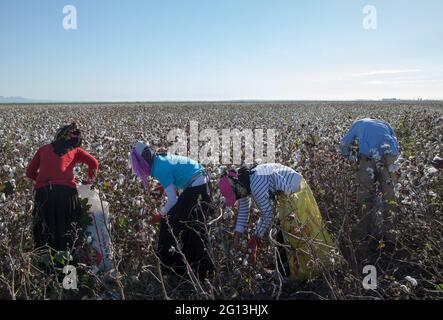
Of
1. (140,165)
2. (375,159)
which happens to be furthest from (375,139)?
(140,165)

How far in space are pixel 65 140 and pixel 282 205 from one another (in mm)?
2111

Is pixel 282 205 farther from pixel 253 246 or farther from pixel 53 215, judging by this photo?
pixel 53 215

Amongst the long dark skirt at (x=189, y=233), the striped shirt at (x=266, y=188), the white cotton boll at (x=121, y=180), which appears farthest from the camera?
the white cotton boll at (x=121, y=180)

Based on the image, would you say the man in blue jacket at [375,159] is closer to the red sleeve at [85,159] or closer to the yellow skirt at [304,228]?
the yellow skirt at [304,228]

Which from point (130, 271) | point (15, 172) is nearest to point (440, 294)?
point (130, 271)

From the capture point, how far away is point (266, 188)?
366cm

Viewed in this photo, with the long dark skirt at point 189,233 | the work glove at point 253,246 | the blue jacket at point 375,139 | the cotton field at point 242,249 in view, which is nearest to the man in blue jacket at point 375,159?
the blue jacket at point 375,139

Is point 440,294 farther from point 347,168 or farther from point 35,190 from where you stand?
point 35,190

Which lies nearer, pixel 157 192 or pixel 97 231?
pixel 97 231

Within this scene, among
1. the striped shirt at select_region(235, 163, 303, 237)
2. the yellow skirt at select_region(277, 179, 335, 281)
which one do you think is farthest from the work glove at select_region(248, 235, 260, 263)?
the yellow skirt at select_region(277, 179, 335, 281)

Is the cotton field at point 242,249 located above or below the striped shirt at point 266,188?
below

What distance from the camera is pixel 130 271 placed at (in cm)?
416

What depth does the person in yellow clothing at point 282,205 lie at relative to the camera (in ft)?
12.0
